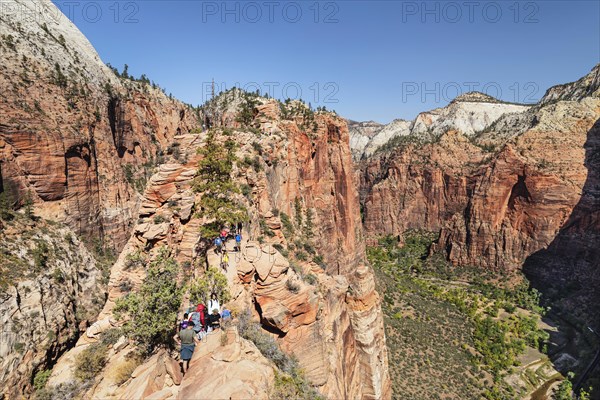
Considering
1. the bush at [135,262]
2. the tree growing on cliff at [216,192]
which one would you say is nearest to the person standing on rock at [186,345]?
the tree growing on cliff at [216,192]

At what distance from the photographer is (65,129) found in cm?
3881

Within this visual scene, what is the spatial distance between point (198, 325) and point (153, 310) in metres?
1.96

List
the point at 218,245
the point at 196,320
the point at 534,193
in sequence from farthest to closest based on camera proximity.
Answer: the point at 534,193 → the point at 218,245 → the point at 196,320

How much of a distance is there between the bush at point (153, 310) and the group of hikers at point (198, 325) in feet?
2.15

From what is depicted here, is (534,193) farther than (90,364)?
Yes

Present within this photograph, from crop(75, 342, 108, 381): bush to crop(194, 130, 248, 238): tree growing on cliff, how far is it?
6.73m

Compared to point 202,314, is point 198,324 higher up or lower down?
lower down

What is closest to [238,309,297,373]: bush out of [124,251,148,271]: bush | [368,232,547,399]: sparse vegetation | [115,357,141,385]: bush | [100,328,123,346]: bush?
[115,357,141,385]: bush

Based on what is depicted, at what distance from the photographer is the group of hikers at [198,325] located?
33.6 feet

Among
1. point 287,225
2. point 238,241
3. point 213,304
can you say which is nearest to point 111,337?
point 213,304

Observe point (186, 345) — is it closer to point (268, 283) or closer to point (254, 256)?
point (268, 283)

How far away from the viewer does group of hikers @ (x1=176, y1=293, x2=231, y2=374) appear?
10.2 m

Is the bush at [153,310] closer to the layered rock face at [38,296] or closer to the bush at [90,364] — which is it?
the bush at [90,364]

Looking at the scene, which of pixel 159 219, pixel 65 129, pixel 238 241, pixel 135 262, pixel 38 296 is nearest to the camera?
pixel 238 241
